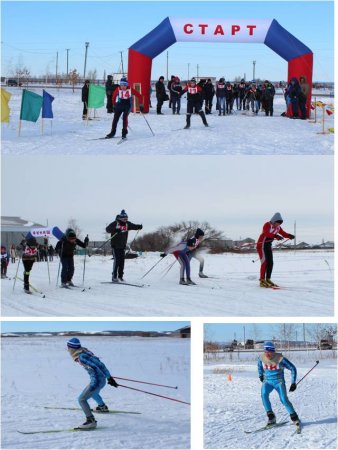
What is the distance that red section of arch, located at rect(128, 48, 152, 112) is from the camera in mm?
18156

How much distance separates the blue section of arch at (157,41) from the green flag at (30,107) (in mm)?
3465

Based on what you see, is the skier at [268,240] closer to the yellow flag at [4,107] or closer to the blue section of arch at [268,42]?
the yellow flag at [4,107]

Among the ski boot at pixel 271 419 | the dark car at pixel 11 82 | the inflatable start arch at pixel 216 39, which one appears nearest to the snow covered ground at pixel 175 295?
the ski boot at pixel 271 419

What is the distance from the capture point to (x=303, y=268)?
14.9 metres

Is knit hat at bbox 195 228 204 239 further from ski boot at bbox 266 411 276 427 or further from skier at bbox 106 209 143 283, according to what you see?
ski boot at bbox 266 411 276 427

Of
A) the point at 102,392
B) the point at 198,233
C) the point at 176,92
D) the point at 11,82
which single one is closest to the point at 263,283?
the point at 198,233

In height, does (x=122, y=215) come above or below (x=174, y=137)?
below

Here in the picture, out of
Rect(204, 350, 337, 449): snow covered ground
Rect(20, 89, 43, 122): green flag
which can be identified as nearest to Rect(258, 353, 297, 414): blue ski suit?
Rect(204, 350, 337, 449): snow covered ground

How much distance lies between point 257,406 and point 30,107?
8.47 metres

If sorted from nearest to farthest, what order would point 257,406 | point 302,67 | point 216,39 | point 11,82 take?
point 257,406
point 216,39
point 302,67
point 11,82

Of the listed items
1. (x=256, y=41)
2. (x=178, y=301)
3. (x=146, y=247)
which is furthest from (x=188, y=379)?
(x=256, y=41)

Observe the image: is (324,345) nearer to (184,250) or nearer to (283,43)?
(184,250)

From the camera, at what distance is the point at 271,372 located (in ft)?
30.2

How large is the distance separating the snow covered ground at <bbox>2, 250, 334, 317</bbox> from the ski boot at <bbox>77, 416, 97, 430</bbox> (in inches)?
82.1
